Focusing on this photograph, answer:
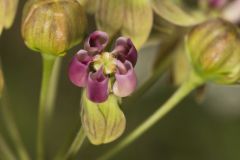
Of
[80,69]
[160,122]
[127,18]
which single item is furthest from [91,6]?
[160,122]

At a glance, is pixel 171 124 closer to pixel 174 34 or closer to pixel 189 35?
pixel 174 34

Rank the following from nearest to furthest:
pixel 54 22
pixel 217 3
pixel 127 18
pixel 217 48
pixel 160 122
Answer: pixel 54 22, pixel 217 48, pixel 127 18, pixel 217 3, pixel 160 122

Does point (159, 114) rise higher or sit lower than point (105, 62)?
lower

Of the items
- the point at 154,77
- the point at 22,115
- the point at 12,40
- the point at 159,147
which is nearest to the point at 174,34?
the point at 154,77

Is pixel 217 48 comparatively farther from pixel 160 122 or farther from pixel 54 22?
pixel 160 122

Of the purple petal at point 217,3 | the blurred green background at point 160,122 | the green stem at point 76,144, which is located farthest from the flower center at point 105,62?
the blurred green background at point 160,122

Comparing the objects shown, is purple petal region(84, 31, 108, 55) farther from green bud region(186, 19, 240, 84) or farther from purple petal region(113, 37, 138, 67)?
green bud region(186, 19, 240, 84)

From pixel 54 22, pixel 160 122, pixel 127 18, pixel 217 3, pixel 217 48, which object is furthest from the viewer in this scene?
pixel 160 122
